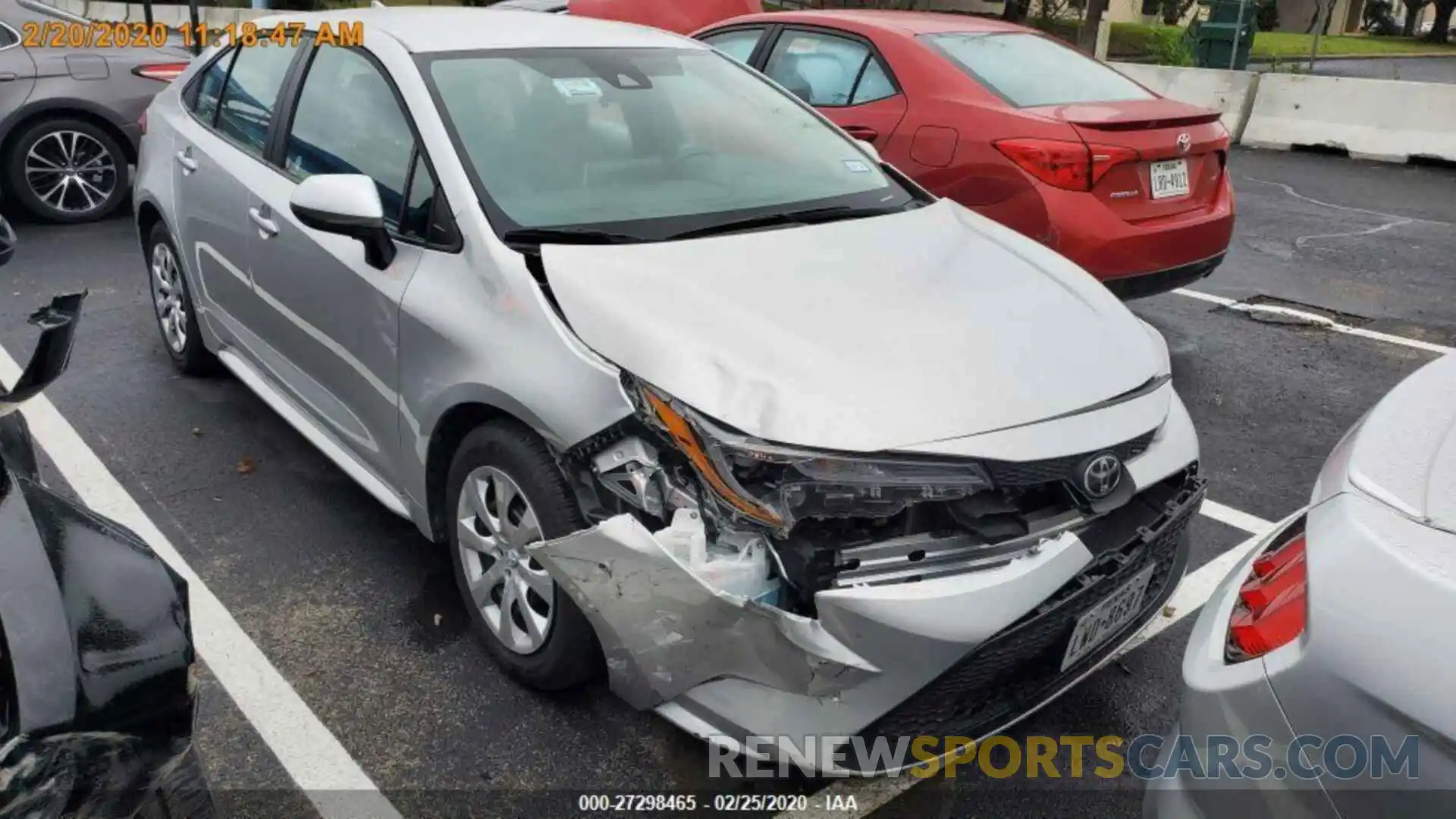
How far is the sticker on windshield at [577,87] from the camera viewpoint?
10.7 feet

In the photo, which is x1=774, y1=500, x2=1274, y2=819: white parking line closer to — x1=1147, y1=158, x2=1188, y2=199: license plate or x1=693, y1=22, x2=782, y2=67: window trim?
x1=1147, y1=158, x2=1188, y2=199: license plate

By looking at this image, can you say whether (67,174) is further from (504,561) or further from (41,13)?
(504,561)

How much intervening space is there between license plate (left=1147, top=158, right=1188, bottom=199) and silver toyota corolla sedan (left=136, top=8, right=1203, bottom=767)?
5.61 feet

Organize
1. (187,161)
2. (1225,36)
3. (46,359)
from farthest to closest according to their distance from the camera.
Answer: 1. (1225,36)
2. (187,161)
3. (46,359)

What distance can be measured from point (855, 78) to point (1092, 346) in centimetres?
332

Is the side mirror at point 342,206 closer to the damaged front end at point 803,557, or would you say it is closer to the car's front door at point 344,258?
the car's front door at point 344,258

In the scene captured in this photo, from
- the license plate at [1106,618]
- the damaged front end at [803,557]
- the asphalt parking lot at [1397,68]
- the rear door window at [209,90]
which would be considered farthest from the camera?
the asphalt parking lot at [1397,68]

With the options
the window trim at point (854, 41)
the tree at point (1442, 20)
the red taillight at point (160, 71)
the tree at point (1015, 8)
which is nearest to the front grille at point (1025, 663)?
the window trim at point (854, 41)

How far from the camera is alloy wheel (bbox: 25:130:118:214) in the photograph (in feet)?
23.9

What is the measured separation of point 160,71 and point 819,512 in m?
7.13

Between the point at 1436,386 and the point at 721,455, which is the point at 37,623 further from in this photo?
the point at 1436,386

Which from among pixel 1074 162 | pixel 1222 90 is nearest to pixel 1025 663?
pixel 1074 162

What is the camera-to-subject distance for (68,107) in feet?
23.7

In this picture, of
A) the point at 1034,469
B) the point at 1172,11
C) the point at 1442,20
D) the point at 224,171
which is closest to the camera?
the point at 1034,469
